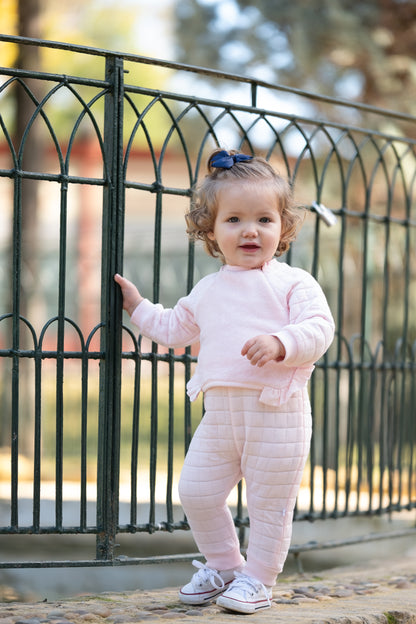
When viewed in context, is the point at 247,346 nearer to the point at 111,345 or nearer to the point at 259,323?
the point at 259,323

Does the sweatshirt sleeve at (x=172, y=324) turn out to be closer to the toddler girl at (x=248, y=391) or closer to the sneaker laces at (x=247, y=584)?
the toddler girl at (x=248, y=391)

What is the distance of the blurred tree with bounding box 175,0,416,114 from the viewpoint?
1068cm

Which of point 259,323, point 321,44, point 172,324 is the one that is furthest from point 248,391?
point 321,44

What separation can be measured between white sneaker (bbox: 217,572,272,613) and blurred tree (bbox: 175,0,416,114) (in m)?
8.46

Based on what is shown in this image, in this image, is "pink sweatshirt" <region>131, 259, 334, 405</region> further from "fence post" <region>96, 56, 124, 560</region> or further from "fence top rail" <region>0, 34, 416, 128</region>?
"fence top rail" <region>0, 34, 416, 128</region>

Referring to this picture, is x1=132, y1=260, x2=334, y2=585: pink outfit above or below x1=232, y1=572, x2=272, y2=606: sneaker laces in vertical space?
above

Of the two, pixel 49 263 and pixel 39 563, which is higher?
pixel 49 263

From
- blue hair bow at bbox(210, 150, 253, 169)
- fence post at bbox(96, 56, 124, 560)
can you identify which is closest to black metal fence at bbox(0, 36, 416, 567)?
fence post at bbox(96, 56, 124, 560)

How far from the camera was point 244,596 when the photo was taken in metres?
2.90

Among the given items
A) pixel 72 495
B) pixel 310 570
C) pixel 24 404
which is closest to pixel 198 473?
pixel 310 570

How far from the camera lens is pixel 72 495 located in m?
7.02

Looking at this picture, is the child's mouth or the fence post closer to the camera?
the child's mouth

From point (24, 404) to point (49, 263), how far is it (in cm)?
819

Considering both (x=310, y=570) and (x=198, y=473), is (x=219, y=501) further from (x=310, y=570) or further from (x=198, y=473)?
(x=310, y=570)
